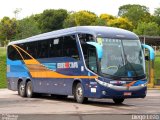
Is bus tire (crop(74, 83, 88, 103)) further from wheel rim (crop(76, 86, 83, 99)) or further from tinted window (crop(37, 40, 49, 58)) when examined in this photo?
tinted window (crop(37, 40, 49, 58))

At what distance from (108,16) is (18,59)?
98887mm

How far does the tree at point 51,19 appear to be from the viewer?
11825 centimetres

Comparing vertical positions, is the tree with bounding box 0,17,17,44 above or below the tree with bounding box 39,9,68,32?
below

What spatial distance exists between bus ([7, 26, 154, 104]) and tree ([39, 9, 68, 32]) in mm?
95307

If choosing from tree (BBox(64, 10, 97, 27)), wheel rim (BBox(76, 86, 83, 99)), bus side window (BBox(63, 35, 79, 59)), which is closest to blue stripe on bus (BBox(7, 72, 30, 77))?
bus side window (BBox(63, 35, 79, 59))

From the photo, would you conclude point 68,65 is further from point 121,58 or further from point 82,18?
point 82,18

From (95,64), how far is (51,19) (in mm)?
100598

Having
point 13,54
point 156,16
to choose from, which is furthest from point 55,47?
point 156,16

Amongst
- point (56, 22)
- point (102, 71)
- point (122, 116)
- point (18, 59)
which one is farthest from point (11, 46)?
point (56, 22)

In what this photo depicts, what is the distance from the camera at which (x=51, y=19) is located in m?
118

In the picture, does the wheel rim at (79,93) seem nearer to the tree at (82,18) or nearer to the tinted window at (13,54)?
the tinted window at (13,54)

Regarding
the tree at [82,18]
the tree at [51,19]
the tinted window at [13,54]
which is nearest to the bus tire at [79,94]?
the tinted window at [13,54]

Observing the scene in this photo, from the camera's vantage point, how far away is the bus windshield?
18344 mm

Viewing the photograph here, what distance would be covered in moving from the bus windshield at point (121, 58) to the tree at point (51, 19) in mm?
99067
